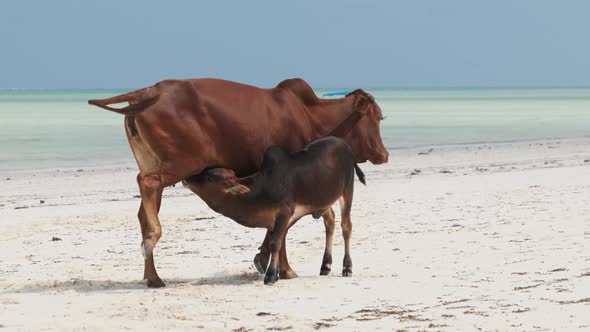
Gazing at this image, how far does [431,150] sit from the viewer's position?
32.5 m

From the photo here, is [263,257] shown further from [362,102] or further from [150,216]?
[362,102]

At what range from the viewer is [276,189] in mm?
9031

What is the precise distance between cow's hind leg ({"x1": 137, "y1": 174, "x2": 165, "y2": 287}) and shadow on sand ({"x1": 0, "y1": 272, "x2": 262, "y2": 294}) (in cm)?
17

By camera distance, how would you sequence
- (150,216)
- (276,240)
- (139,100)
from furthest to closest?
(276,240) < (150,216) < (139,100)

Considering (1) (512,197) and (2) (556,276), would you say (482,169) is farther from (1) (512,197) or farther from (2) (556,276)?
(2) (556,276)

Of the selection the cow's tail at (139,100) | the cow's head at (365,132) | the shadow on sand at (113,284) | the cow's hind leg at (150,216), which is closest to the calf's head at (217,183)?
the cow's hind leg at (150,216)

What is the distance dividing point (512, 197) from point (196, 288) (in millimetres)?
7333

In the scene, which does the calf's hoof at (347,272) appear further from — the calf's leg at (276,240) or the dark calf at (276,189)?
the calf's leg at (276,240)

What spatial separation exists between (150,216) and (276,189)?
1087mm

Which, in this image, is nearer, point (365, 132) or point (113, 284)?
point (113, 284)

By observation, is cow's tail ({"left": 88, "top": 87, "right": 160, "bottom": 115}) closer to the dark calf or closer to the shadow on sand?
the dark calf

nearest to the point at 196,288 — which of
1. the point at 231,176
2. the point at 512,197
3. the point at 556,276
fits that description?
the point at 231,176

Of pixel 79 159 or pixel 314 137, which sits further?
pixel 79 159

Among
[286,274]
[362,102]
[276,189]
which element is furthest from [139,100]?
[362,102]
